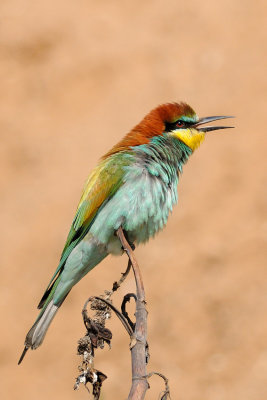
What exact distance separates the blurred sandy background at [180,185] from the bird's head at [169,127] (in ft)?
11.4

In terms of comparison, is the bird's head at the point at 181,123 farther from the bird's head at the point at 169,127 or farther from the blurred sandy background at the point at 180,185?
the blurred sandy background at the point at 180,185

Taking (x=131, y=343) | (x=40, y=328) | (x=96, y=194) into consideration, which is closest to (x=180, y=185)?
(x=96, y=194)

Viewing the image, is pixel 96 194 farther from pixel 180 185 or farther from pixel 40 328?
pixel 180 185

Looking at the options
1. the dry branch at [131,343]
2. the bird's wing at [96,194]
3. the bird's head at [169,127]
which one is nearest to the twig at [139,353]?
the dry branch at [131,343]

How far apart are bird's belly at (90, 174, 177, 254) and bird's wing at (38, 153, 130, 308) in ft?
0.10

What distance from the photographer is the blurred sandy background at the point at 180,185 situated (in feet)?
23.3

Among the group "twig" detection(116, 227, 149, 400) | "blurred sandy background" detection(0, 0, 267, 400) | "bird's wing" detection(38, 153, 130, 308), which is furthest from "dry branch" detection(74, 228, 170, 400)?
"blurred sandy background" detection(0, 0, 267, 400)

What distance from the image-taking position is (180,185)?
7598mm

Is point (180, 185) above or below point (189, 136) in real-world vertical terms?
above

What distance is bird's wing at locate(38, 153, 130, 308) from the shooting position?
2846 millimetres

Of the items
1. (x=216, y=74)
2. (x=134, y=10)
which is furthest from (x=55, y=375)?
(x=134, y=10)

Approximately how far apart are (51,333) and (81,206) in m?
4.40

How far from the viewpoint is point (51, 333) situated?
720 cm

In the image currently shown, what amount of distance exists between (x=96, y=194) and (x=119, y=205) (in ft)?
0.50
